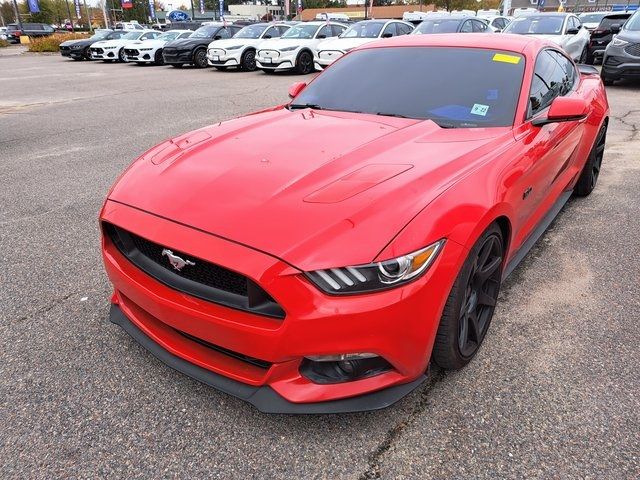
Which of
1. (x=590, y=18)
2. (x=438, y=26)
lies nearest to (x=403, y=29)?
(x=438, y=26)

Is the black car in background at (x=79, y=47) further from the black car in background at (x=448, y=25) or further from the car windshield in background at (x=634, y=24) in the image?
the car windshield in background at (x=634, y=24)

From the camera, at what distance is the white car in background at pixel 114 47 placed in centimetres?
2166

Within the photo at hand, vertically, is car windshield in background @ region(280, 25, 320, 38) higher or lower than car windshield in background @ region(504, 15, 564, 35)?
lower

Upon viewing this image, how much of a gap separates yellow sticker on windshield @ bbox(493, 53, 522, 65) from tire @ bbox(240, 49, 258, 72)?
1431 cm

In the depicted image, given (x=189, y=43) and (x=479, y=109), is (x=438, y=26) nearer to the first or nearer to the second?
(x=189, y=43)

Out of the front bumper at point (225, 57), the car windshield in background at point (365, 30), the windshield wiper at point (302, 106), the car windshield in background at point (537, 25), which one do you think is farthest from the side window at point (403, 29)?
the windshield wiper at point (302, 106)

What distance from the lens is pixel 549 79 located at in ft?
11.5

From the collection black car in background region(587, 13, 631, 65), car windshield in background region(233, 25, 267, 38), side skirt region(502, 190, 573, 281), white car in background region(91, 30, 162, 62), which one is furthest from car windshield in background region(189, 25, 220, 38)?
side skirt region(502, 190, 573, 281)

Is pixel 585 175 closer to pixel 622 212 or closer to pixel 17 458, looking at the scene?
pixel 622 212

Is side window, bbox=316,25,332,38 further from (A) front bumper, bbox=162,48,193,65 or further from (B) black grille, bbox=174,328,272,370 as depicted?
(B) black grille, bbox=174,328,272,370

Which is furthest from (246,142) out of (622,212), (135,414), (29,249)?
(622,212)

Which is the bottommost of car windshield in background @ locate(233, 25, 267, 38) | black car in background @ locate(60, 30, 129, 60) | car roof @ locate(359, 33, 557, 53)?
black car in background @ locate(60, 30, 129, 60)

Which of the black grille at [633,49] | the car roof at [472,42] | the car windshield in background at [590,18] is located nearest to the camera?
the car roof at [472,42]

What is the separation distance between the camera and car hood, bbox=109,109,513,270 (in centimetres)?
186
